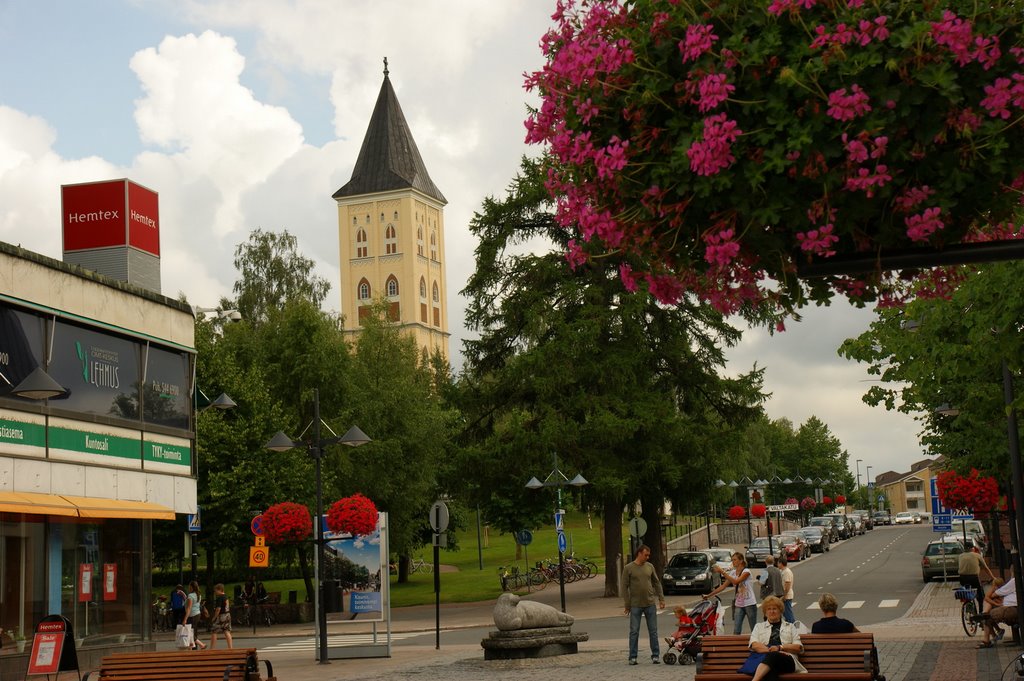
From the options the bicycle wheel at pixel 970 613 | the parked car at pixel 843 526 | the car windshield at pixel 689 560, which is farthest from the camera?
the parked car at pixel 843 526

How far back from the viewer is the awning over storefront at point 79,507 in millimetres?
21344

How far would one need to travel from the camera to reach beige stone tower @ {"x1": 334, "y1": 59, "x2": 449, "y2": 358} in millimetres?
145625

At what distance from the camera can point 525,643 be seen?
22.3 metres

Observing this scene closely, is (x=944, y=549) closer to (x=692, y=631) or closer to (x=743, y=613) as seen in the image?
(x=743, y=613)

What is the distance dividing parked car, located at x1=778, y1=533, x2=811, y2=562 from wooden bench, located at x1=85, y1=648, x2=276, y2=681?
50609 mm

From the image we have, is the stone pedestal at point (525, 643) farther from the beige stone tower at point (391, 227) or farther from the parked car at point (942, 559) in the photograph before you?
the beige stone tower at point (391, 227)

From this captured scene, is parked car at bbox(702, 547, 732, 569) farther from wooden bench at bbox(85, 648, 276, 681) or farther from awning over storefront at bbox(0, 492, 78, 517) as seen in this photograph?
wooden bench at bbox(85, 648, 276, 681)

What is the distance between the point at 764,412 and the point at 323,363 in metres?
18.4

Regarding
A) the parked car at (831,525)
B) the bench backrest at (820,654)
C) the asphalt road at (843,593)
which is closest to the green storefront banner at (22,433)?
the asphalt road at (843,593)

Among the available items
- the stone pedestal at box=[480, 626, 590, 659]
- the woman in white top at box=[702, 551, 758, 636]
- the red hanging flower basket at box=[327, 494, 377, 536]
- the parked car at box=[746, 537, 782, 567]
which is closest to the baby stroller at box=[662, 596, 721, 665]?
the woman in white top at box=[702, 551, 758, 636]

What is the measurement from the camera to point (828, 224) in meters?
5.14

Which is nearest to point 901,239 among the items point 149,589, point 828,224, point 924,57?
point 828,224

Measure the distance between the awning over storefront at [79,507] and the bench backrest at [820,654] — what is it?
1243 cm

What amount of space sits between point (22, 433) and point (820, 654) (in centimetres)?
1475
